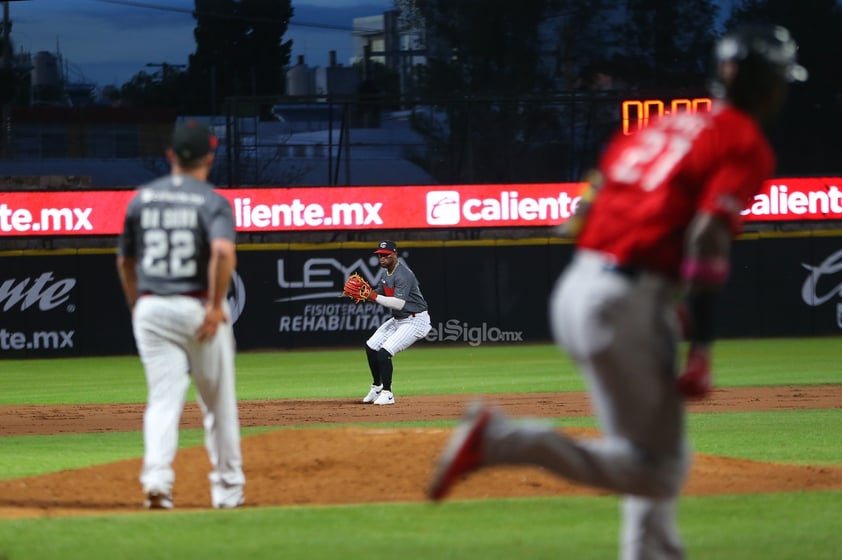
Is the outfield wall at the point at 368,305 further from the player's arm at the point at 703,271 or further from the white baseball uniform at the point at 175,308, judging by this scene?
the player's arm at the point at 703,271

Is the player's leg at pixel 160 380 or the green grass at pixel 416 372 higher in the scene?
the player's leg at pixel 160 380

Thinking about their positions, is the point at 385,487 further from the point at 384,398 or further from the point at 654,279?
the point at 384,398

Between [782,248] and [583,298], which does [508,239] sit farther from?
[583,298]

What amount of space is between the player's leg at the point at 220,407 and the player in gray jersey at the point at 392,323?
25.2 ft

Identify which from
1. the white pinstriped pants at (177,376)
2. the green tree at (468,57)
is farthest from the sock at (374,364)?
the green tree at (468,57)

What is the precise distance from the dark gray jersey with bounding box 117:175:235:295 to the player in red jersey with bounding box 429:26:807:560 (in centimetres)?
268

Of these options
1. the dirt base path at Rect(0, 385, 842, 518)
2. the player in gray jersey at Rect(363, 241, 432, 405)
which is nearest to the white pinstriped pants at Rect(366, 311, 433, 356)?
the player in gray jersey at Rect(363, 241, 432, 405)

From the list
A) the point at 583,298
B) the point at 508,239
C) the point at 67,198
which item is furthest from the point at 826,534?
the point at 67,198

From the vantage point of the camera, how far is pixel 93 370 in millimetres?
23266

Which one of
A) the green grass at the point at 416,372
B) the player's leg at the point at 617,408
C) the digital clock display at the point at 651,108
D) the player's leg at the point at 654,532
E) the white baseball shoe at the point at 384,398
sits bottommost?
the green grass at the point at 416,372

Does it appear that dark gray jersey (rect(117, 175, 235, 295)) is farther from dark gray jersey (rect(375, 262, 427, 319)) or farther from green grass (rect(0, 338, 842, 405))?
green grass (rect(0, 338, 842, 405))

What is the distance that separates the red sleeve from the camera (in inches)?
149

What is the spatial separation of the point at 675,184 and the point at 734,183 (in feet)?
0.61

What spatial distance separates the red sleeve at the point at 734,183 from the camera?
3787mm
